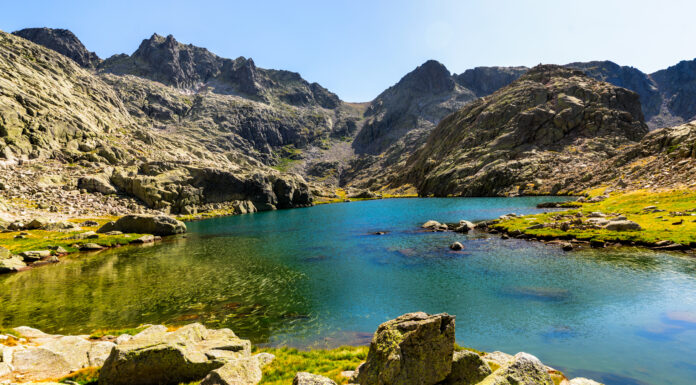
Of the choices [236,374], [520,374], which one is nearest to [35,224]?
[236,374]

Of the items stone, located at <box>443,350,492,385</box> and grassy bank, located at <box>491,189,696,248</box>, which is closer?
stone, located at <box>443,350,492,385</box>

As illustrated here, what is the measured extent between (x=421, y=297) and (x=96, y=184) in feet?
486

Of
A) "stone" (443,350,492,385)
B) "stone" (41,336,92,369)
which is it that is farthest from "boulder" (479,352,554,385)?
"stone" (41,336,92,369)

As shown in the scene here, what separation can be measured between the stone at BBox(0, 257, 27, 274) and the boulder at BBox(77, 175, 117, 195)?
91453 mm

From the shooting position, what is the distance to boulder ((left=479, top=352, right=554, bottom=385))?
9.05 metres

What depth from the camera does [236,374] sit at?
13539 millimetres

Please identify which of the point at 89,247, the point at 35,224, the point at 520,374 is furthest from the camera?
the point at 35,224

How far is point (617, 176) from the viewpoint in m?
126

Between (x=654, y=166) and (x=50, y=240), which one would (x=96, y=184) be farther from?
(x=654, y=166)

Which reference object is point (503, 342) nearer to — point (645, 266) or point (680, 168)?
point (645, 266)

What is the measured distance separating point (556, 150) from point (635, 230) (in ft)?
543

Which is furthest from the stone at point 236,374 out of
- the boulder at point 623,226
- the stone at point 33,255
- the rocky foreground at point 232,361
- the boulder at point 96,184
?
the boulder at point 96,184

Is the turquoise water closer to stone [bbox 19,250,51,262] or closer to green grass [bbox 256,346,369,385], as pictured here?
green grass [bbox 256,346,369,385]

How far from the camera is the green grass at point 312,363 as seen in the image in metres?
15.2
